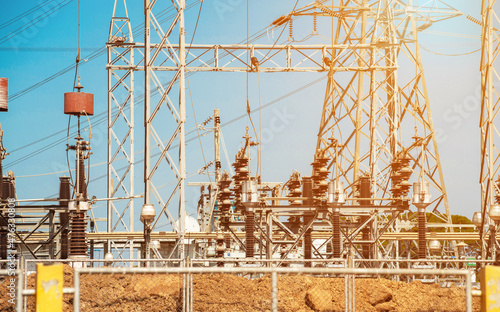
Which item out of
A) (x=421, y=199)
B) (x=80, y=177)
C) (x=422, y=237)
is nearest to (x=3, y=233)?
(x=80, y=177)

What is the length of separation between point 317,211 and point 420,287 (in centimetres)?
854

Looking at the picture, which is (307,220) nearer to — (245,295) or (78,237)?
(78,237)

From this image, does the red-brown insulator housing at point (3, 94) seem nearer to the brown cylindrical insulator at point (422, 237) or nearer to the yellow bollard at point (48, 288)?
the brown cylindrical insulator at point (422, 237)

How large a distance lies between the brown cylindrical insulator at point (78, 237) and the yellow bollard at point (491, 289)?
36.8ft

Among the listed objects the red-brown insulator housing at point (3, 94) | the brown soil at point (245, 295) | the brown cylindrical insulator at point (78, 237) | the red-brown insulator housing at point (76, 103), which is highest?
the red-brown insulator housing at point (3, 94)

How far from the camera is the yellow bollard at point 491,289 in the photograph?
8.58m

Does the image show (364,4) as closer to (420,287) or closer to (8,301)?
(420,287)

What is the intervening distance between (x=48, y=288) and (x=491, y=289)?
506cm

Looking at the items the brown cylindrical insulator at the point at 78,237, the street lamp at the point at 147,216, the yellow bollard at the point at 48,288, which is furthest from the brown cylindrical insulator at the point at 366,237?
the yellow bollard at the point at 48,288

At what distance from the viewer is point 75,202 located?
18328 mm

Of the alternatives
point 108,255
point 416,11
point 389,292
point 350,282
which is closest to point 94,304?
point 350,282

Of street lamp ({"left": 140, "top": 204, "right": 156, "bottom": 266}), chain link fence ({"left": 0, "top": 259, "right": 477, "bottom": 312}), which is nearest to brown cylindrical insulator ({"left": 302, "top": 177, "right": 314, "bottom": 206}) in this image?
street lamp ({"left": 140, "top": 204, "right": 156, "bottom": 266})

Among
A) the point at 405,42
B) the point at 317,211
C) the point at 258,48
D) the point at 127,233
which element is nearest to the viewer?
the point at 317,211

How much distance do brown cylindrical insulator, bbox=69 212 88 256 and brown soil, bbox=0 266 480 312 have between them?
1570mm
